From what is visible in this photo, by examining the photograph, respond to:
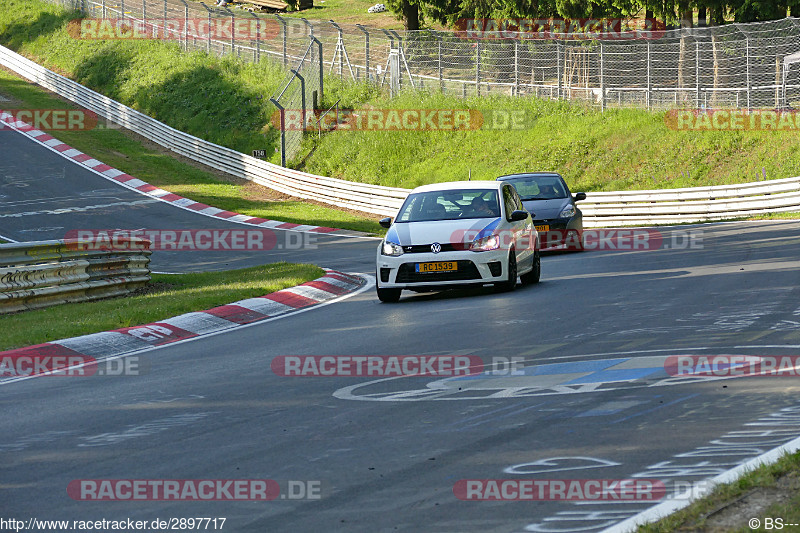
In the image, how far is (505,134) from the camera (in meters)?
36.7

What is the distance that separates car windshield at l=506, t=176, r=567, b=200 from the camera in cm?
2145

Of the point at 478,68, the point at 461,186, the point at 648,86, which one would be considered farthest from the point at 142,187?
the point at 461,186

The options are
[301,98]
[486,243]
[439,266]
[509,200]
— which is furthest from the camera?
[301,98]

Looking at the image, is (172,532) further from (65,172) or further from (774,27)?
(65,172)

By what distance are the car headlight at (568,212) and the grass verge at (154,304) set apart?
17.8ft

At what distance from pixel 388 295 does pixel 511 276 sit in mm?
1673

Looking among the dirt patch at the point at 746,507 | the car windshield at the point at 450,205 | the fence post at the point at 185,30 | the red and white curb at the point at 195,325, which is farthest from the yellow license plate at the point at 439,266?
the fence post at the point at 185,30

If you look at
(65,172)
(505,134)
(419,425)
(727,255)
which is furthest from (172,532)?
(65,172)

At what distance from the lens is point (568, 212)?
2077cm

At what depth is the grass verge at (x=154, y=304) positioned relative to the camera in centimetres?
1195

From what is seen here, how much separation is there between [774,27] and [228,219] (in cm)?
1618

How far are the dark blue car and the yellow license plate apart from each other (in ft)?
21.8

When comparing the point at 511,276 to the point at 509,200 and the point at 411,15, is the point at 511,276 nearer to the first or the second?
the point at 509,200

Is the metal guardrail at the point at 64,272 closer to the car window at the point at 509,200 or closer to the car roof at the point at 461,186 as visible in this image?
the car roof at the point at 461,186
